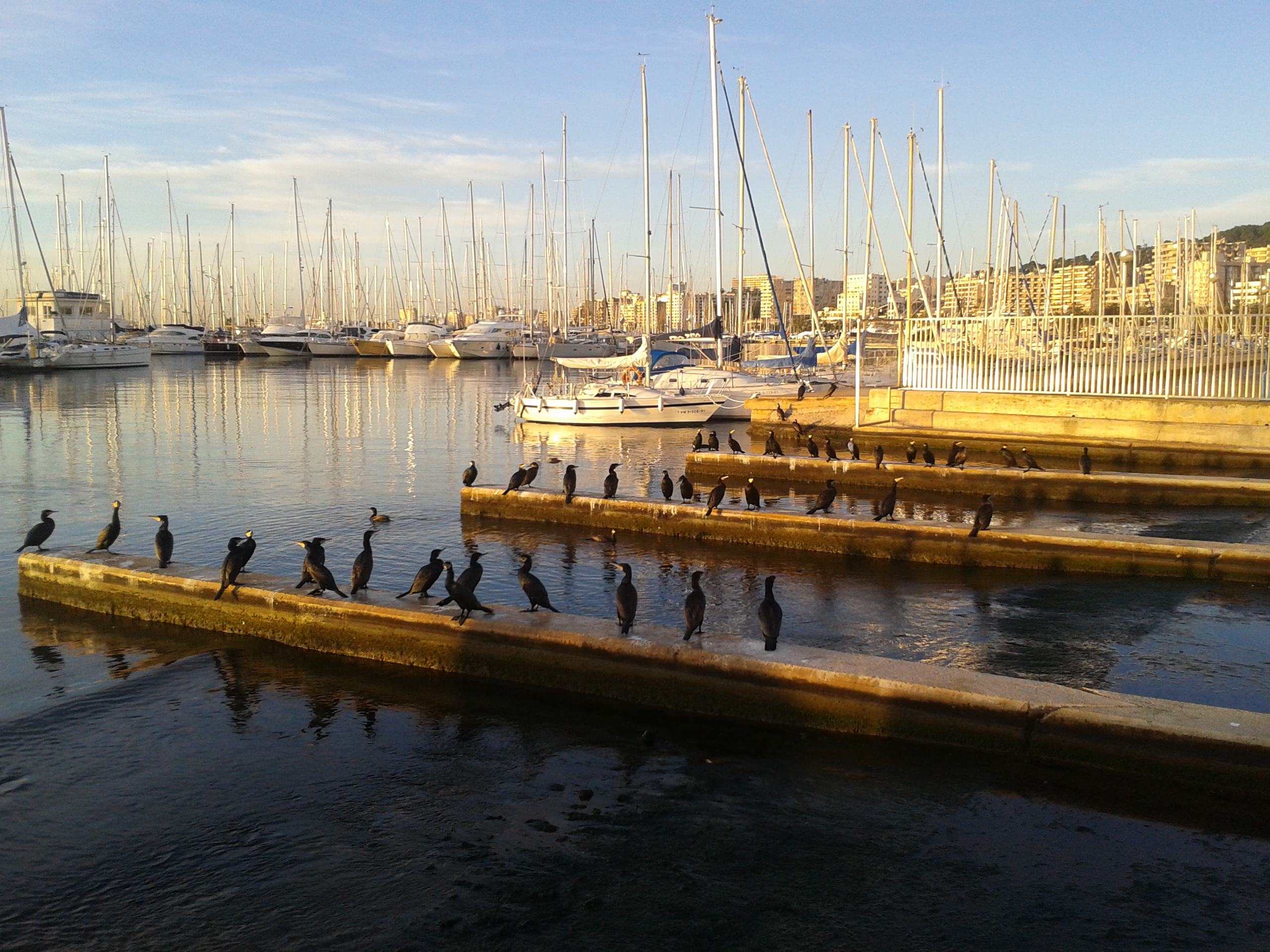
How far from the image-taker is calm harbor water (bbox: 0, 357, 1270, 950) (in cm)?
611

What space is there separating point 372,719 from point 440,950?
3.81 m

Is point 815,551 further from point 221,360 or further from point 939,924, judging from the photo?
point 221,360

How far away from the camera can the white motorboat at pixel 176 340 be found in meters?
92.3

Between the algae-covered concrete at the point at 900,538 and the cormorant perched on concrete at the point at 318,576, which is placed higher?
the cormorant perched on concrete at the point at 318,576

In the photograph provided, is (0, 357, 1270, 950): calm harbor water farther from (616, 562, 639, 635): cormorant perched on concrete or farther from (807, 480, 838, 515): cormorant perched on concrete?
(807, 480, 838, 515): cormorant perched on concrete

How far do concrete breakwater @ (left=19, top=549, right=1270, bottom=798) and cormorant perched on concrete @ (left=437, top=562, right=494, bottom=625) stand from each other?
12 centimetres

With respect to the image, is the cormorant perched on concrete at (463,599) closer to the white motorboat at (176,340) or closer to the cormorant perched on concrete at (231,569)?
the cormorant perched on concrete at (231,569)

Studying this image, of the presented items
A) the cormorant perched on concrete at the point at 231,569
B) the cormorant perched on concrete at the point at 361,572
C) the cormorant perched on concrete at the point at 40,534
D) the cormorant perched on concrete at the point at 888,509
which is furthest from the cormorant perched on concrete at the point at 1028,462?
the cormorant perched on concrete at the point at 40,534

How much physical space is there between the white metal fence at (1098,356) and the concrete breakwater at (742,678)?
706 inches

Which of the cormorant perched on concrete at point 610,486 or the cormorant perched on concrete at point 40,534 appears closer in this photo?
the cormorant perched on concrete at point 40,534

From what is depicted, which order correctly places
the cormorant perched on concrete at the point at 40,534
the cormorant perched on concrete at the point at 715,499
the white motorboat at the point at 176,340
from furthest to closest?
the white motorboat at the point at 176,340 < the cormorant perched on concrete at the point at 715,499 < the cormorant perched on concrete at the point at 40,534

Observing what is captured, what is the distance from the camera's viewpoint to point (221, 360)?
284 ft

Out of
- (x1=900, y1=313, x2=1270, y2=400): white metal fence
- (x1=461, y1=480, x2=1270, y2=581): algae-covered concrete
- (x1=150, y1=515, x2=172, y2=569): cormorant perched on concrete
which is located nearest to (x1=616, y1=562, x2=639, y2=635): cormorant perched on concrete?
(x1=150, y1=515, x2=172, y2=569): cormorant perched on concrete

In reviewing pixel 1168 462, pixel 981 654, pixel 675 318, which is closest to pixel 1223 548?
pixel 981 654
